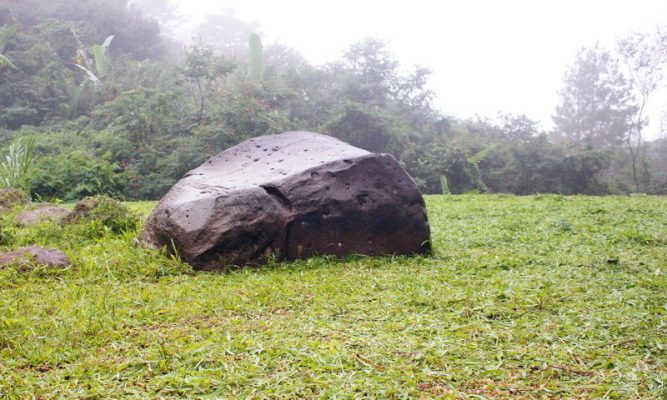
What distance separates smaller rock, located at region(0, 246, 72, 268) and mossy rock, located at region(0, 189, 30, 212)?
2851 millimetres

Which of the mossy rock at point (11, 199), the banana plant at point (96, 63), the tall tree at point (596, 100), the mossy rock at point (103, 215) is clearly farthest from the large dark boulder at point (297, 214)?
the tall tree at point (596, 100)

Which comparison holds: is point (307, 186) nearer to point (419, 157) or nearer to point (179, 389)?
point (179, 389)

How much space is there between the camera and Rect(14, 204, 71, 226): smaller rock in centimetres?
540

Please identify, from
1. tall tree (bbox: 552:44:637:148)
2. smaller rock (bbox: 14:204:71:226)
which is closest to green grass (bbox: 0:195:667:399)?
smaller rock (bbox: 14:204:71:226)

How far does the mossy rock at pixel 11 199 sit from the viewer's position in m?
6.41

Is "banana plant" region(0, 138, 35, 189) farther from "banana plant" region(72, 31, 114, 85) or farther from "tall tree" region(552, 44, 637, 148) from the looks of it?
"tall tree" region(552, 44, 637, 148)

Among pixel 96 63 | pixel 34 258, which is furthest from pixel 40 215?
pixel 96 63

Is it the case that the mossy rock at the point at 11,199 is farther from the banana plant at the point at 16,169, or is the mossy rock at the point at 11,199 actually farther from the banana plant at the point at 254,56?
the banana plant at the point at 254,56

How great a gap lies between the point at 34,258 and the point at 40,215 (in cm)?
204

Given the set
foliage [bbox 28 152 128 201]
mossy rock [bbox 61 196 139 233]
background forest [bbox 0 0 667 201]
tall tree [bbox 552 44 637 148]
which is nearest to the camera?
mossy rock [bbox 61 196 139 233]

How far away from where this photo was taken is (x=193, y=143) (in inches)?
471

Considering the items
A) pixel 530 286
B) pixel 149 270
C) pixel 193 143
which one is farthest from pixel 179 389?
pixel 193 143

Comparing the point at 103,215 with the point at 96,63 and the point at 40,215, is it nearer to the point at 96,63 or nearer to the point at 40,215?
the point at 40,215

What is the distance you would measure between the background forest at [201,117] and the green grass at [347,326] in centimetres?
679
